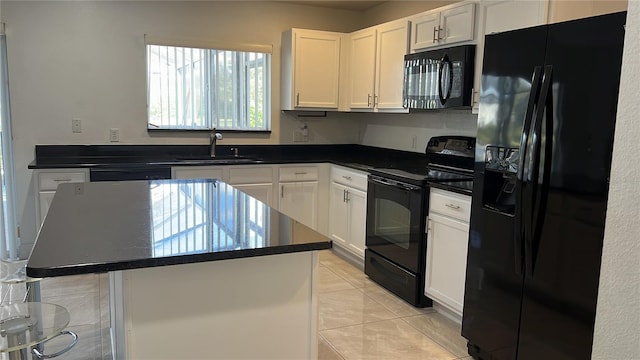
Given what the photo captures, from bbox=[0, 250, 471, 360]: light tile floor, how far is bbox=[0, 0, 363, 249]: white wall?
1143 mm

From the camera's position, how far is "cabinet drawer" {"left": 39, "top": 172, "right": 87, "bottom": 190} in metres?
3.86

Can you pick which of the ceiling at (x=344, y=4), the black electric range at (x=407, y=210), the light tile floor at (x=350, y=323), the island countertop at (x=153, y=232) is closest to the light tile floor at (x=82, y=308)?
the light tile floor at (x=350, y=323)

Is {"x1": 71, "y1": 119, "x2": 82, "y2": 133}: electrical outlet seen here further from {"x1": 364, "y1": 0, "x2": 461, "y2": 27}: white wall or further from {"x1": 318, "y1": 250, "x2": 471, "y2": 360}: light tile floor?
{"x1": 364, "y1": 0, "x2": 461, "y2": 27}: white wall

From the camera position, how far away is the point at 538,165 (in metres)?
2.18

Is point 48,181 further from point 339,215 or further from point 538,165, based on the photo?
point 538,165

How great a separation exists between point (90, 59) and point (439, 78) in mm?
3011

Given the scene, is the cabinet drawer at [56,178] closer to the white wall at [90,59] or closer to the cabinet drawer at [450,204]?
the white wall at [90,59]

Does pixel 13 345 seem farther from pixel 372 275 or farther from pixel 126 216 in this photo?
pixel 372 275

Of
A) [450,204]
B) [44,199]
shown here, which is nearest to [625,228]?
[450,204]

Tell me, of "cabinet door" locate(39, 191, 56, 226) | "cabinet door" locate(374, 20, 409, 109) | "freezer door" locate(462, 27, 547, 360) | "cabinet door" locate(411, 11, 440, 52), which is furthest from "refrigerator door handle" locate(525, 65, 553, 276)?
"cabinet door" locate(39, 191, 56, 226)

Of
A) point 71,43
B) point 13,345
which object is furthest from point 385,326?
point 71,43

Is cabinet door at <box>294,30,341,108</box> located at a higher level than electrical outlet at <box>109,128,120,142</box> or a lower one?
higher

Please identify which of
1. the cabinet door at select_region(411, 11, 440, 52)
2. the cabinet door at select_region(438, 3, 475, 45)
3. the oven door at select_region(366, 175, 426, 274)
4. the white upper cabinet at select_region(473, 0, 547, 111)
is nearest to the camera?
the white upper cabinet at select_region(473, 0, 547, 111)

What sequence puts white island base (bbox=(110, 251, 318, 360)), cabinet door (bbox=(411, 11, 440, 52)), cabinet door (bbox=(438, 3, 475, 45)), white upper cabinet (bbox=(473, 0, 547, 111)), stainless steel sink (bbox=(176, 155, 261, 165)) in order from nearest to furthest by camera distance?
white island base (bbox=(110, 251, 318, 360)) → white upper cabinet (bbox=(473, 0, 547, 111)) → cabinet door (bbox=(438, 3, 475, 45)) → cabinet door (bbox=(411, 11, 440, 52)) → stainless steel sink (bbox=(176, 155, 261, 165))
